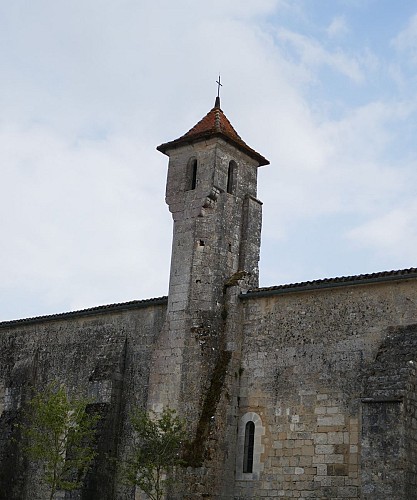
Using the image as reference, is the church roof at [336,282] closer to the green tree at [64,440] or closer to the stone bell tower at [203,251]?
the stone bell tower at [203,251]

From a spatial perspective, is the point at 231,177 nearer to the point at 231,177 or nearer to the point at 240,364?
the point at 231,177

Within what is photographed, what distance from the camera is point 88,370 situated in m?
22.1

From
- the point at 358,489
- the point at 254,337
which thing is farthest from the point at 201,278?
the point at 358,489

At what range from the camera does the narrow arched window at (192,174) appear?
20.6 metres

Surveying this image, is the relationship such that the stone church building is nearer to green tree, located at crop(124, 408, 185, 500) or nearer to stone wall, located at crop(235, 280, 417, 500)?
stone wall, located at crop(235, 280, 417, 500)

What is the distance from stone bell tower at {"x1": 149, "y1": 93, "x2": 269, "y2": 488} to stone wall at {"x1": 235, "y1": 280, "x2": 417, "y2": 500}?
1.01 metres

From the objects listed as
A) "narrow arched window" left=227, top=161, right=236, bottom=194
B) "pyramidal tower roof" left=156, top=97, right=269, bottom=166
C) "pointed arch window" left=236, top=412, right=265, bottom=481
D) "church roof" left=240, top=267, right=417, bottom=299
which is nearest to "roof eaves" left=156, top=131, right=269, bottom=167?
"pyramidal tower roof" left=156, top=97, right=269, bottom=166

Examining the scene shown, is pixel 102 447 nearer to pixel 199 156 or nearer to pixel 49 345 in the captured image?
pixel 49 345

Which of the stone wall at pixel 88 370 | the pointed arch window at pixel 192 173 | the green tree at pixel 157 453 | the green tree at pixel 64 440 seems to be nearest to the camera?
the green tree at pixel 157 453

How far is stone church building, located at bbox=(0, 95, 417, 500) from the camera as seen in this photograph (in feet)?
52.7

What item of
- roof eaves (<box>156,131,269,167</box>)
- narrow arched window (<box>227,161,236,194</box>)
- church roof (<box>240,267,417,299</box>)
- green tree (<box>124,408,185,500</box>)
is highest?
roof eaves (<box>156,131,269,167</box>)

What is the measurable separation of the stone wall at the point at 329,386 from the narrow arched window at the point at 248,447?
0.21 metres

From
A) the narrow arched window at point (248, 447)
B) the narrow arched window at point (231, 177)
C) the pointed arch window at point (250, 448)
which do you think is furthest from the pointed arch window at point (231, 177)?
the narrow arched window at point (248, 447)

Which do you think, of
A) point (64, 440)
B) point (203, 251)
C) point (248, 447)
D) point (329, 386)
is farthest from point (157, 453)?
point (203, 251)
